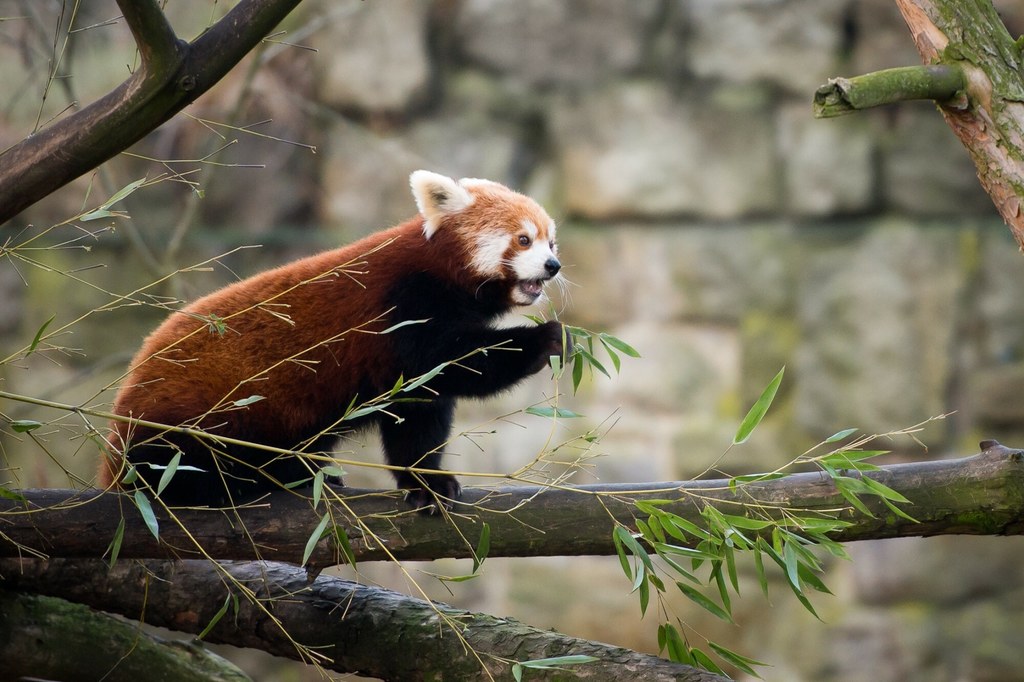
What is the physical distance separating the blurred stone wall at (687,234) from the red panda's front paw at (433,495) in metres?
1.94

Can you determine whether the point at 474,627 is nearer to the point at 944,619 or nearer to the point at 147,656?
the point at 147,656

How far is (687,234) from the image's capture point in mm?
4488

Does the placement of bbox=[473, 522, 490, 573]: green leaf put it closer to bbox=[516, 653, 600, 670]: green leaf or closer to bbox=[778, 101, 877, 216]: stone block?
bbox=[516, 653, 600, 670]: green leaf

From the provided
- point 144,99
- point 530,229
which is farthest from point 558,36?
point 144,99

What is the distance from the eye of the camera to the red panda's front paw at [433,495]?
2.08 m

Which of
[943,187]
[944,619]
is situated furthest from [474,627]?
[943,187]

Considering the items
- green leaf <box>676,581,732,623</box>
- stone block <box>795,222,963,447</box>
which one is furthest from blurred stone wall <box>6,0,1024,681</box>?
green leaf <box>676,581,732,623</box>

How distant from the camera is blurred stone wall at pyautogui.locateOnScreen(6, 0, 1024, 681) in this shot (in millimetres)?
4301

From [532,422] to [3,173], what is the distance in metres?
3.06

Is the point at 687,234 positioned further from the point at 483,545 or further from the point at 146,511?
the point at 146,511

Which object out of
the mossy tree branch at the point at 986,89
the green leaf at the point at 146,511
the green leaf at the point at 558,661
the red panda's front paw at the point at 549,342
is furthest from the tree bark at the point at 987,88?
the green leaf at the point at 146,511

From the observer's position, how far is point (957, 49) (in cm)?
214

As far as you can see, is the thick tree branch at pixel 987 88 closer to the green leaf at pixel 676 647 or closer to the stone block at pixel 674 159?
the green leaf at pixel 676 647

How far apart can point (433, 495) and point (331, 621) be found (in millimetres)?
426
